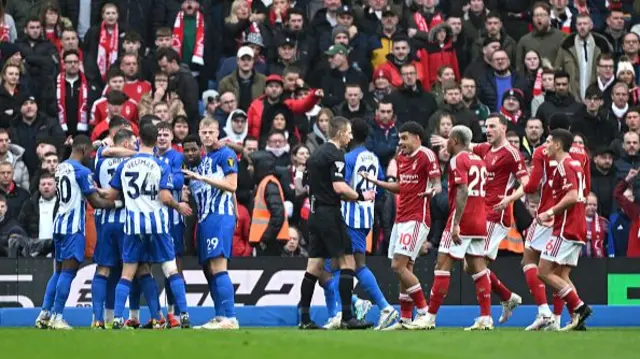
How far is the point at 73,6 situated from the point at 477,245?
38.8ft

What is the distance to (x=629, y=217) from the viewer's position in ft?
80.0

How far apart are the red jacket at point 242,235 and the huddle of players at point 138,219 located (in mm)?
3696

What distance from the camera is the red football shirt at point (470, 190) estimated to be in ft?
61.3

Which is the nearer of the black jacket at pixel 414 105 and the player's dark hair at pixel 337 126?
the player's dark hair at pixel 337 126

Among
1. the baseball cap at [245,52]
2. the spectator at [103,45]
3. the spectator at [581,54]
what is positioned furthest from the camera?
the spectator at [581,54]

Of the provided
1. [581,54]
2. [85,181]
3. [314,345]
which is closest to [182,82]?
[581,54]

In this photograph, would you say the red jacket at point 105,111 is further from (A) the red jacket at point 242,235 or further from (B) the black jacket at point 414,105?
(B) the black jacket at point 414,105

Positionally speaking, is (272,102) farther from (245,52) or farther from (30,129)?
(30,129)

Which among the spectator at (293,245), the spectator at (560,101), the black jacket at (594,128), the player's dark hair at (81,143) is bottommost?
the spectator at (293,245)

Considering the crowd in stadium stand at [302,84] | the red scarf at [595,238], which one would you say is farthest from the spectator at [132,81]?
the red scarf at [595,238]

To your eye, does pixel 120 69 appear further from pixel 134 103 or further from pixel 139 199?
pixel 139 199

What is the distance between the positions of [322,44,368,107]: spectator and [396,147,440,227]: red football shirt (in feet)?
25.0

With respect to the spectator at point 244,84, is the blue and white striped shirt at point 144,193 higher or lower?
lower

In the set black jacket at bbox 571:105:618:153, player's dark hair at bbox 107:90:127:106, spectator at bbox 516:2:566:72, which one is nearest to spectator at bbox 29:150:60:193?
player's dark hair at bbox 107:90:127:106
